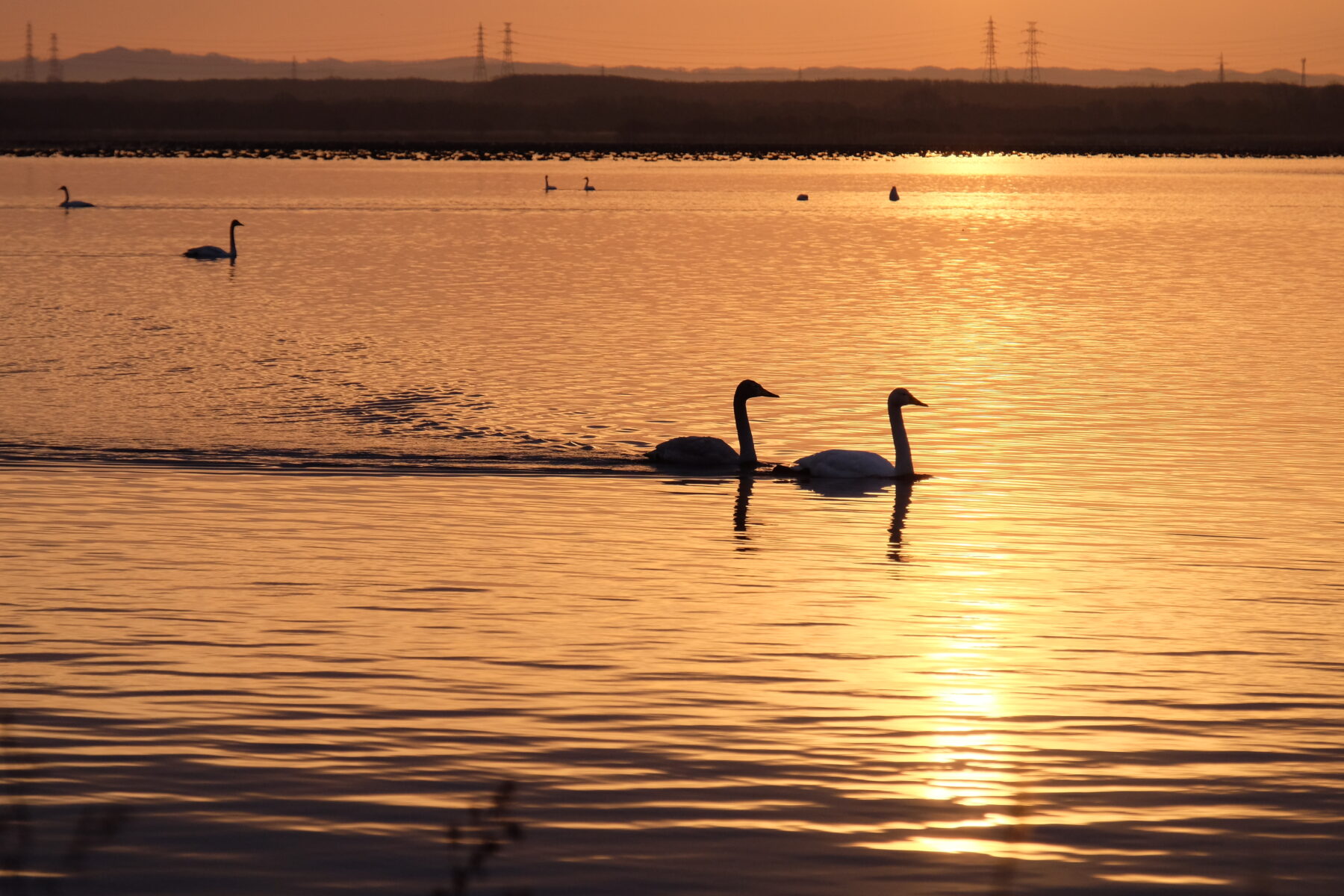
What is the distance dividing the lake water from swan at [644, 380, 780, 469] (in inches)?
15.4

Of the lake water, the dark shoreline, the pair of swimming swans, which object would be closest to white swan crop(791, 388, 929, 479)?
the pair of swimming swans

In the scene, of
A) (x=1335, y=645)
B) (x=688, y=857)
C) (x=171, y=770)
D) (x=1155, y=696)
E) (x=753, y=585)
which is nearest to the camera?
(x=688, y=857)

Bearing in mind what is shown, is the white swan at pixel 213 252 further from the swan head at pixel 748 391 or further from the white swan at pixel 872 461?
the white swan at pixel 872 461

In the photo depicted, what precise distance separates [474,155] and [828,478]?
153172 millimetres

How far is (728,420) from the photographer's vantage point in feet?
81.1

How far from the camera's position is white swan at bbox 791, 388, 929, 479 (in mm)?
19531

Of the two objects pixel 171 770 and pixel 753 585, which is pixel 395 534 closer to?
pixel 753 585

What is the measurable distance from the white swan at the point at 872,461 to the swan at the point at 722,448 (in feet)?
3.40

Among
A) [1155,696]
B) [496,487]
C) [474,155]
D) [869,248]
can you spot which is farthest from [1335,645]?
[474,155]

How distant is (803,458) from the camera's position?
803 inches

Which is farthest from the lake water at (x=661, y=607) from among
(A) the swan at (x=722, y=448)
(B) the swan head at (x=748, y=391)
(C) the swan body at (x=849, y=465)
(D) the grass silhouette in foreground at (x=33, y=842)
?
(B) the swan head at (x=748, y=391)

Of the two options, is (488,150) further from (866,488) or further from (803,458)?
(866,488)

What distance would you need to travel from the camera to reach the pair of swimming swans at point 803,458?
19578 mm

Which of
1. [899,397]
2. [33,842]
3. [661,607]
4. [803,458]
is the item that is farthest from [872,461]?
[33,842]
